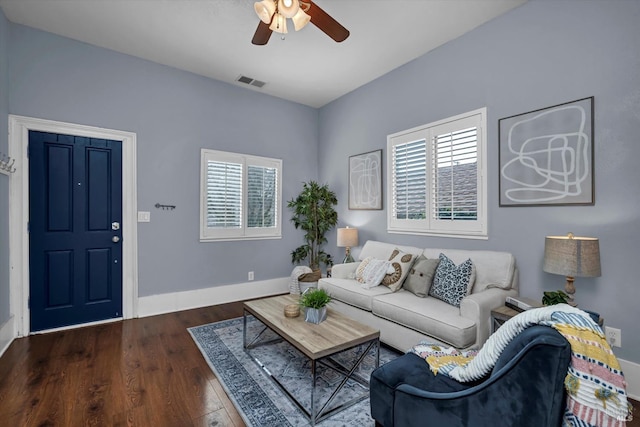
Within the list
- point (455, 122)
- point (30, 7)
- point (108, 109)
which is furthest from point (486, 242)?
point (30, 7)

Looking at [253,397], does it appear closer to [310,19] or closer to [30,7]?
[310,19]

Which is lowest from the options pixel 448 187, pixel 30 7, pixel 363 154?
pixel 448 187

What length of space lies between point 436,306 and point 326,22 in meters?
2.45

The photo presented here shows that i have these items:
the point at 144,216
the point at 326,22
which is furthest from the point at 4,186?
the point at 326,22

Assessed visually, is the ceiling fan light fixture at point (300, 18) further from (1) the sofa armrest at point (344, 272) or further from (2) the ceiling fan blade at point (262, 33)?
(1) the sofa armrest at point (344, 272)

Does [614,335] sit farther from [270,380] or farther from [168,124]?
[168,124]

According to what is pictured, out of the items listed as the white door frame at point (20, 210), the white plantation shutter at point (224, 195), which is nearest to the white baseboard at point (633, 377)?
the white plantation shutter at point (224, 195)

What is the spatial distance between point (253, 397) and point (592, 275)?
248 cm

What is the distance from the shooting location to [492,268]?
2.66 meters

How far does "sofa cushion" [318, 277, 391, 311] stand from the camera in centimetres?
289

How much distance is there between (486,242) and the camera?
2920mm

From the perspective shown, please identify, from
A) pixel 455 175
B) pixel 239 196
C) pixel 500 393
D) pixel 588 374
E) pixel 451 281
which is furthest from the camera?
pixel 239 196

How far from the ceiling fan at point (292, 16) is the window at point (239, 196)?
7.33 ft

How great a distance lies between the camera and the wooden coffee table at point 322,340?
183 cm
